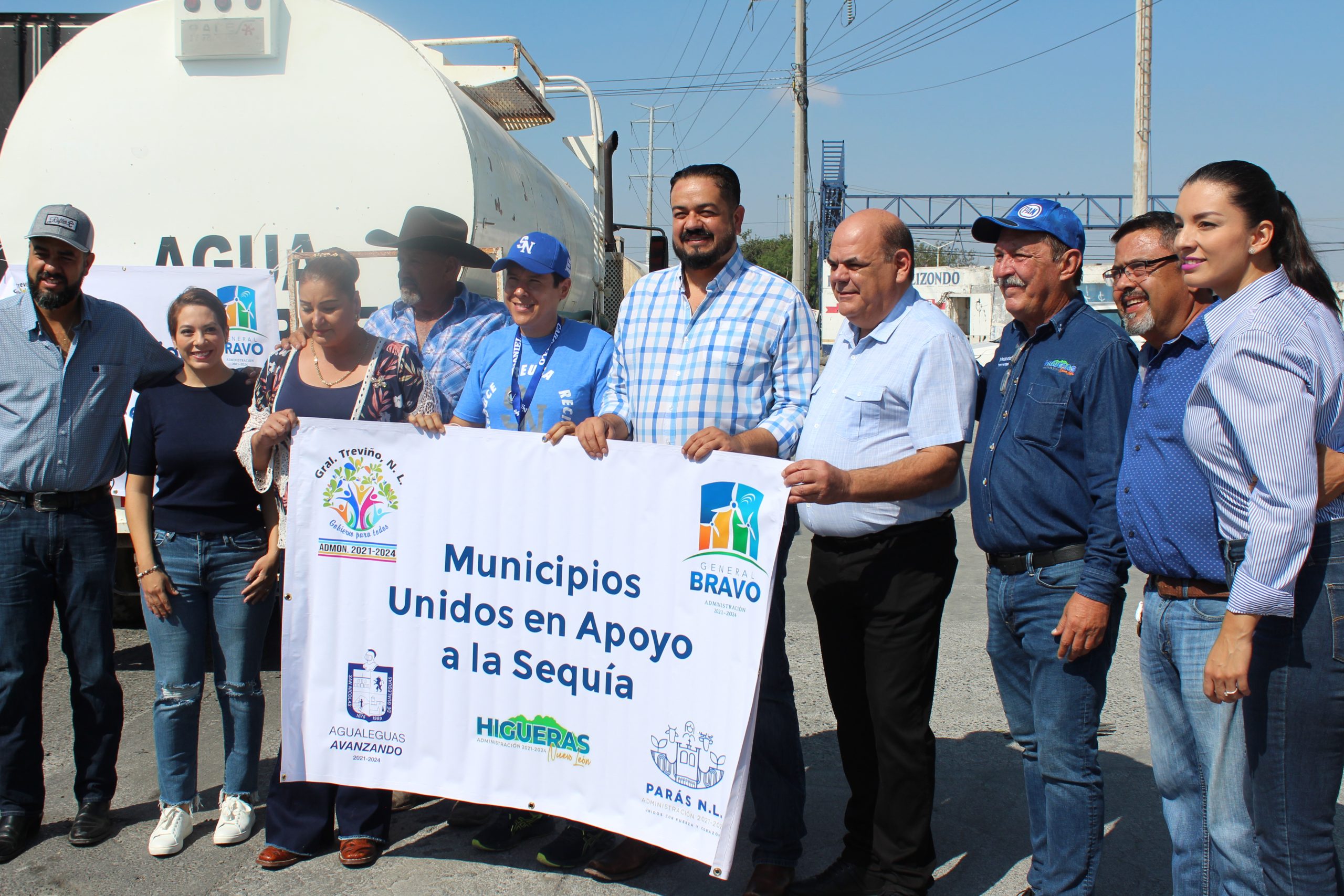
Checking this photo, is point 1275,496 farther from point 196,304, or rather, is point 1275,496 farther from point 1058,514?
point 196,304

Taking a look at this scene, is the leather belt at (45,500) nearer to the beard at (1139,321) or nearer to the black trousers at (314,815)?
the black trousers at (314,815)

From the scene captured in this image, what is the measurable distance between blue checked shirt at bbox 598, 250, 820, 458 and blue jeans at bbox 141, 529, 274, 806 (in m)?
1.48

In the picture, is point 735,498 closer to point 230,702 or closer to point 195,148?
point 230,702

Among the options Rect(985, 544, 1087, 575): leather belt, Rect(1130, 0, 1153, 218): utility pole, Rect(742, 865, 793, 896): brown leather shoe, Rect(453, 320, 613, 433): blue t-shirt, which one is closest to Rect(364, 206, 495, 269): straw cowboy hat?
Rect(453, 320, 613, 433): blue t-shirt

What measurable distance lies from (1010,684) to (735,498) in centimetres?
106

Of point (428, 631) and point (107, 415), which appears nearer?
point (428, 631)

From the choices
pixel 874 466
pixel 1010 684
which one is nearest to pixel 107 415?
pixel 874 466

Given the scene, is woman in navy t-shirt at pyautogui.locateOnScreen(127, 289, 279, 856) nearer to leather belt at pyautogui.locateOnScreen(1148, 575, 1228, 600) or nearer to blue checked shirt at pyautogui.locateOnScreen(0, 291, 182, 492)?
blue checked shirt at pyautogui.locateOnScreen(0, 291, 182, 492)

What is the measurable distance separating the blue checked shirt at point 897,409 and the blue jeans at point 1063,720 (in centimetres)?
39

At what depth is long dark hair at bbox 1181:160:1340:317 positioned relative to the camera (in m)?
2.19

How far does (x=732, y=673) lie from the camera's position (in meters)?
2.82

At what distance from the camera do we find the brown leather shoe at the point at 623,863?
3141 millimetres

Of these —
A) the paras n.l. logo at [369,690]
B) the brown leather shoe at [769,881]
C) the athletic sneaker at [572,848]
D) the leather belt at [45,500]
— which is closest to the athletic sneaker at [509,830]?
the athletic sneaker at [572,848]

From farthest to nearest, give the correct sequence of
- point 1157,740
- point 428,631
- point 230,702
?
point 230,702 → point 428,631 → point 1157,740
